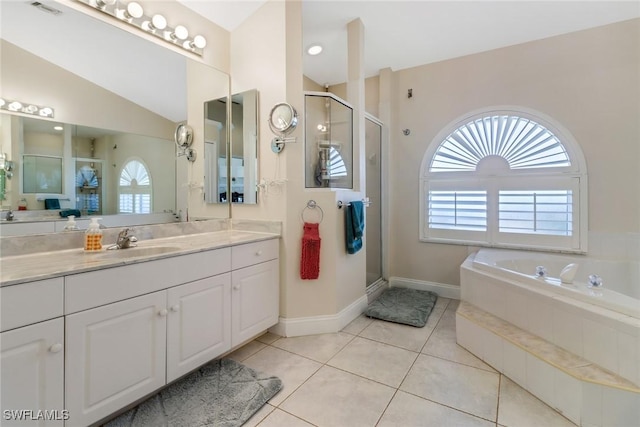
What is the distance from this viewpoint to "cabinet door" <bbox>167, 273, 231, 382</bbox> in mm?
1570

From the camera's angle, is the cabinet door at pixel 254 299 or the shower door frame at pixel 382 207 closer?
the cabinet door at pixel 254 299

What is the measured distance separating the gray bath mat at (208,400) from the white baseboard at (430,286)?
2167 millimetres

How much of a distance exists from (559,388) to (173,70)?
322cm

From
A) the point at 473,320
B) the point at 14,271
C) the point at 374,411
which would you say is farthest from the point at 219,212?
the point at 473,320

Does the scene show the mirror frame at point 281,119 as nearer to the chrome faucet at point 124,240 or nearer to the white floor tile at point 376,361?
the chrome faucet at point 124,240

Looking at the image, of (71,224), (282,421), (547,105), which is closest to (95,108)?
(71,224)

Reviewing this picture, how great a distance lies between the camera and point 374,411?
1530mm

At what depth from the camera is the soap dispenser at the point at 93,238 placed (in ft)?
5.40

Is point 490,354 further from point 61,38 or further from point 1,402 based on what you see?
point 61,38

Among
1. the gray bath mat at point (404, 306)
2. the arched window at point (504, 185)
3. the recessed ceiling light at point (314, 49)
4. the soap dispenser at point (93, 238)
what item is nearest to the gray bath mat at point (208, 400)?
the soap dispenser at point (93, 238)

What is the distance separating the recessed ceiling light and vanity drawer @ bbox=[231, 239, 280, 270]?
82.3 inches

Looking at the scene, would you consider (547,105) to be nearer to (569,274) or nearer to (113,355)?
(569,274)

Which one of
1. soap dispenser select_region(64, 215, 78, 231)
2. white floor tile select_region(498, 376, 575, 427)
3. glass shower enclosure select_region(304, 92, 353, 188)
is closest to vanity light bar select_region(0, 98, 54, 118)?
A: soap dispenser select_region(64, 215, 78, 231)

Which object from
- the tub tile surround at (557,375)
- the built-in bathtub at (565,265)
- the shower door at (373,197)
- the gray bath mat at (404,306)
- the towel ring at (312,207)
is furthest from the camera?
the shower door at (373,197)
